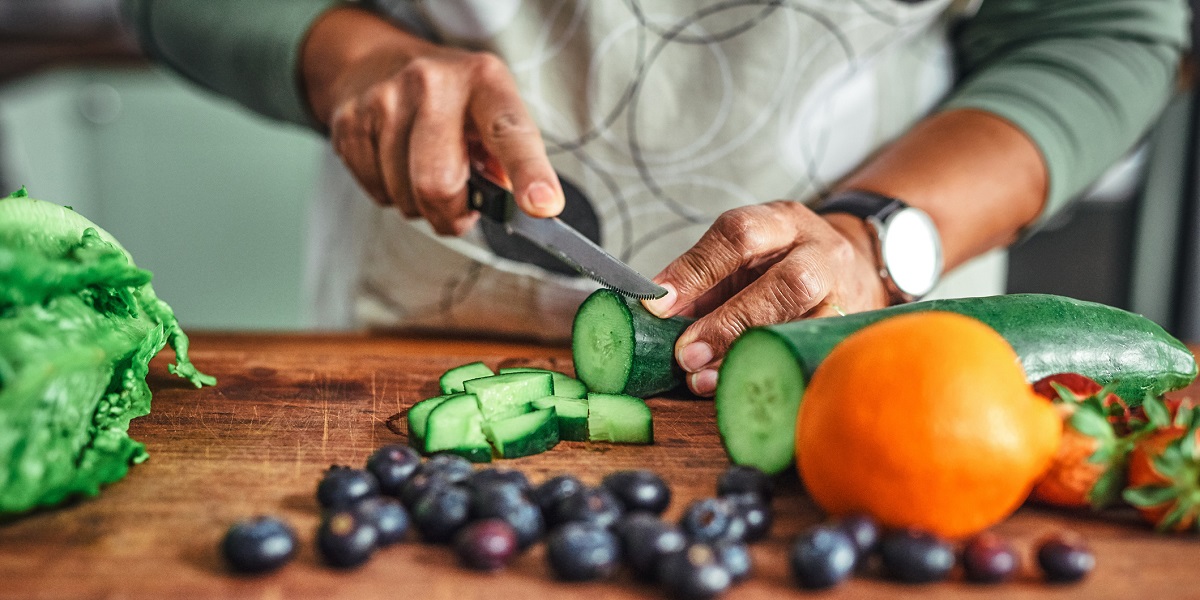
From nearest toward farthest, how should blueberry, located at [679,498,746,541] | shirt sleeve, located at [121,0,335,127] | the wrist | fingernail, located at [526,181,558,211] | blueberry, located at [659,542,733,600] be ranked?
blueberry, located at [659,542,733,600] < blueberry, located at [679,498,746,541] < fingernail, located at [526,181,558,211] < the wrist < shirt sleeve, located at [121,0,335,127]

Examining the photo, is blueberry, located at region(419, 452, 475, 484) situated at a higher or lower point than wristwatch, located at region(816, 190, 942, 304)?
lower

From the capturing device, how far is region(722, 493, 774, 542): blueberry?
38.2 inches

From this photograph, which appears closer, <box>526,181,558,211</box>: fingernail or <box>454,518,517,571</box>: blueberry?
<box>454,518,517,571</box>: blueberry

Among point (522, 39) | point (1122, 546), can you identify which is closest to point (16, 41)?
point (522, 39)

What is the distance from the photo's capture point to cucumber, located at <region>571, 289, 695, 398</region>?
1.46 metres

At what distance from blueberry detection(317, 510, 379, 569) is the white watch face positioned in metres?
1.11

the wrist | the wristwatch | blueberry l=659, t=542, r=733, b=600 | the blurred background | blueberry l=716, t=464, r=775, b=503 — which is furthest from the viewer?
the blurred background

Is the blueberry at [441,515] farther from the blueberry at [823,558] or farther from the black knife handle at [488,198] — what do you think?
the black knife handle at [488,198]

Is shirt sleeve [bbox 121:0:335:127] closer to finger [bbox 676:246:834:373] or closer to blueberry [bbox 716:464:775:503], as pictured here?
finger [bbox 676:246:834:373]

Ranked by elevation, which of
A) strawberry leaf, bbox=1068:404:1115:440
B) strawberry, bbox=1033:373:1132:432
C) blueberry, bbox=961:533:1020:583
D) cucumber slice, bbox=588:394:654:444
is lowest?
cucumber slice, bbox=588:394:654:444

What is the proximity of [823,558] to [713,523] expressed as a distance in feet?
0.41

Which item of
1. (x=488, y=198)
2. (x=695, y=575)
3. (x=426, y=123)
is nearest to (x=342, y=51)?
(x=426, y=123)

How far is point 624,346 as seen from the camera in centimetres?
146

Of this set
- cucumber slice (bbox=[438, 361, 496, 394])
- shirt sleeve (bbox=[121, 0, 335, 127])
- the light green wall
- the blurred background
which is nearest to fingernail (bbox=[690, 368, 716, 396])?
cucumber slice (bbox=[438, 361, 496, 394])
